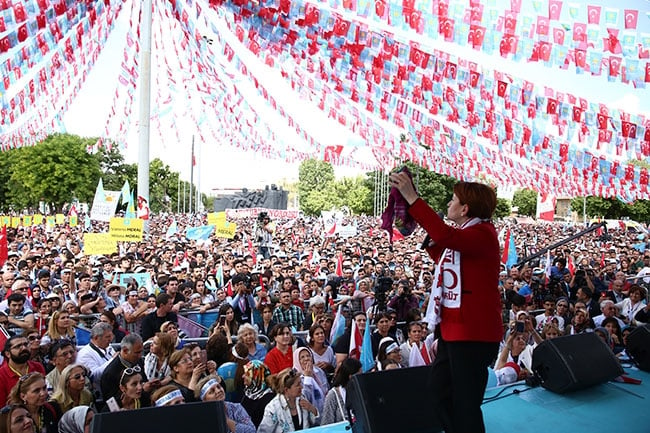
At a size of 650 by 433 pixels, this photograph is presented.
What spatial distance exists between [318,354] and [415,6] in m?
4.64

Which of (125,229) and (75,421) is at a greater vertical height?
(125,229)

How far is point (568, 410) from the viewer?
155 inches

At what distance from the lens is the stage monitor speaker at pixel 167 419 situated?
9.64ft

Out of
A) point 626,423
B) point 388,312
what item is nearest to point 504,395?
point 626,423

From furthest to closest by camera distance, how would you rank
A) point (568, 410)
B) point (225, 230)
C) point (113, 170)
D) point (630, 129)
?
point (113, 170), point (225, 230), point (630, 129), point (568, 410)

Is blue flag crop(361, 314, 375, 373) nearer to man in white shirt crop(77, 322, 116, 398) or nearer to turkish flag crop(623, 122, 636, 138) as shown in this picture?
man in white shirt crop(77, 322, 116, 398)

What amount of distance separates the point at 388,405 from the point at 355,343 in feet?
11.4

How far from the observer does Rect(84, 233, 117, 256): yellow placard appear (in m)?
12.4

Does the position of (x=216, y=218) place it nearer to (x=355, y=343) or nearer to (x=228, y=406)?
(x=355, y=343)

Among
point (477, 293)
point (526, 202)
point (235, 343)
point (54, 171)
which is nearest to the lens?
point (477, 293)

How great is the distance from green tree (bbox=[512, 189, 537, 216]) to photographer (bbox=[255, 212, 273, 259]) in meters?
82.0

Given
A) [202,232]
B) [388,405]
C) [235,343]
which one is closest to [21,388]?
[235,343]

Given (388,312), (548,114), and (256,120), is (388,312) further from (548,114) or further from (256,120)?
(256,120)

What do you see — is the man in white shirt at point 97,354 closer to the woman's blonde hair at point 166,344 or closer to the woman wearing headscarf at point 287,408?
the woman's blonde hair at point 166,344
